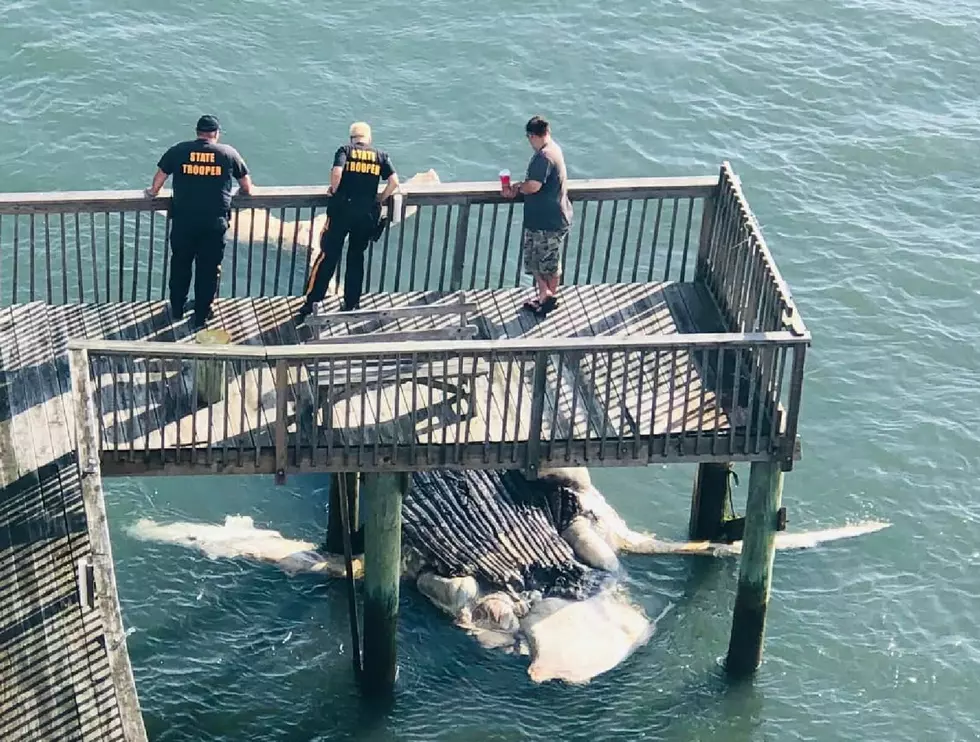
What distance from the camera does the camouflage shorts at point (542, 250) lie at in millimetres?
18484

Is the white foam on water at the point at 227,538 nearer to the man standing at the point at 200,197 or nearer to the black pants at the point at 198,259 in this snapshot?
the black pants at the point at 198,259

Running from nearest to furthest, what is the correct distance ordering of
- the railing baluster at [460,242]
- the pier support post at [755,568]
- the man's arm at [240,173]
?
the man's arm at [240,173], the pier support post at [755,568], the railing baluster at [460,242]

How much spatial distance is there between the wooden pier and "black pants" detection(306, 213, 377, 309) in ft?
1.08

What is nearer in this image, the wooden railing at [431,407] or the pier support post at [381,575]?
the wooden railing at [431,407]

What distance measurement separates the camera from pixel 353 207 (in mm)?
17984

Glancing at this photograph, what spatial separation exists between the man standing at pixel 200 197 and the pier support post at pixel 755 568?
575cm

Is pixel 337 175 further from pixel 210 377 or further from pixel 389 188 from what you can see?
pixel 210 377

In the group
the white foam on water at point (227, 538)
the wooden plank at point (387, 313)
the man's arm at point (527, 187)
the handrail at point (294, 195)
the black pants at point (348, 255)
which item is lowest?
the white foam on water at point (227, 538)

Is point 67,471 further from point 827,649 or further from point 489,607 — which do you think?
point 827,649

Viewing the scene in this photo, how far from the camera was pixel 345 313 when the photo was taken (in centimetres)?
1780

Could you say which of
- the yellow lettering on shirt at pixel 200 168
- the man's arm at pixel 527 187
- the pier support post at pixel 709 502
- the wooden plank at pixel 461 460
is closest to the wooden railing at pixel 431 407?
the wooden plank at pixel 461 460

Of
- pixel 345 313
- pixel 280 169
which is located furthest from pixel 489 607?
pixel 280 169

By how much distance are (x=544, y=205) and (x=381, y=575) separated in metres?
4.06

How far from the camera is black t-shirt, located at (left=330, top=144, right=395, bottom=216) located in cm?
1778
